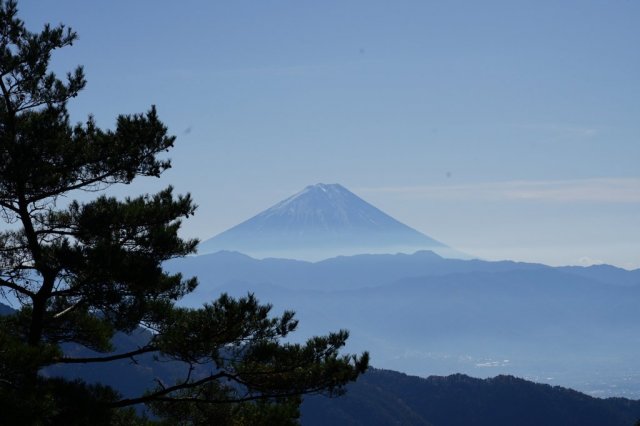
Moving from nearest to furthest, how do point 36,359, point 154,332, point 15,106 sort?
point 36,359 → point 15,106 → point 154,332

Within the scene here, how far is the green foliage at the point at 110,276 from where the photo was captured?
16484 mm

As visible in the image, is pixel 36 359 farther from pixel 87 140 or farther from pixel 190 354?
pixel 87 140

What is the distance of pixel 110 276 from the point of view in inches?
658

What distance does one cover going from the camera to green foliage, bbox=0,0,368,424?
54.1 feet

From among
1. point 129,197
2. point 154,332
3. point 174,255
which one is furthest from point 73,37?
point 154,332

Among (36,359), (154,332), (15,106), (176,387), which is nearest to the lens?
(36,359)

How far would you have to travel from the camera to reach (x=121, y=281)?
1697 cm

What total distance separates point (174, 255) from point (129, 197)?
193 cm

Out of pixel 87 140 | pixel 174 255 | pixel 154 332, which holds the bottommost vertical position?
pixel 154 332

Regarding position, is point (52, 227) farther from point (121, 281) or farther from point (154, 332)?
point (154, 332)

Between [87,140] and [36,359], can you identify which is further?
[87,140]

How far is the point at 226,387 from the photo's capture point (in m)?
19.7

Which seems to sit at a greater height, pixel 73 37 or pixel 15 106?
pixel 73 37

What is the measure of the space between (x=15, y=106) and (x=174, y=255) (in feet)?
17.8
